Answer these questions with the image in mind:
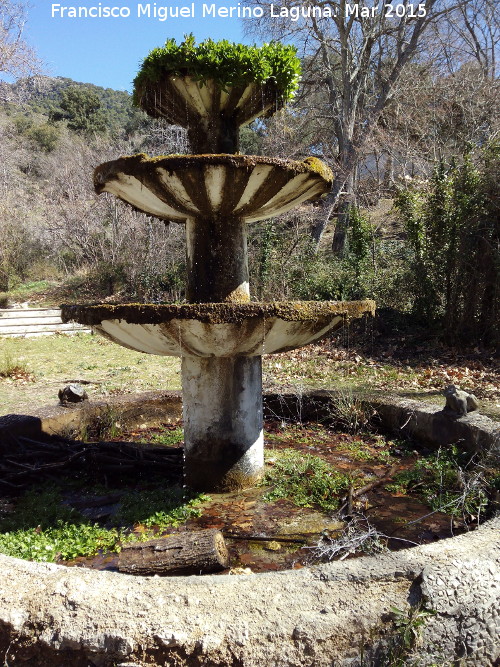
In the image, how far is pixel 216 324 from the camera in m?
3.02

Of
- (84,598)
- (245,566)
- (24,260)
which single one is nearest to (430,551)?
(245,566)

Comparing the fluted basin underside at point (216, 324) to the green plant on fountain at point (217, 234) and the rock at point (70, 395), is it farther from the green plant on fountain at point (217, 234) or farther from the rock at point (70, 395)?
the rock at point (70, 395)

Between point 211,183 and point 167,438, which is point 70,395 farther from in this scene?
point 211,183

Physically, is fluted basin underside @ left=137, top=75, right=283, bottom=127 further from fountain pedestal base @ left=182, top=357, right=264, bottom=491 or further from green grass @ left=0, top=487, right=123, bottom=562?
green grass @ left=0, top=487, right=123, bottom=562

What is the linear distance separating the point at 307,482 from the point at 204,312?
5.31 feet

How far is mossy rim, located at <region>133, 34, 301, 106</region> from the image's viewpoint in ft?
11.2

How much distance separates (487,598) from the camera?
1.96 m

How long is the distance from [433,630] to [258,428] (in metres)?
2.18

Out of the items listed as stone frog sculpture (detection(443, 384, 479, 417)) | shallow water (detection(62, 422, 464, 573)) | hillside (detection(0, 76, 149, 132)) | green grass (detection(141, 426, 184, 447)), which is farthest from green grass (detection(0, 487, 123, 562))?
hillside (detection(0, 76, 149, 132))

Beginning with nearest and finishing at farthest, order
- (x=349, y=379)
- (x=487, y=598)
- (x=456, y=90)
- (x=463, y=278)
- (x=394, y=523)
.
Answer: (x=487, y=598) < (x=394, y=523) < (x=349, y=379) < (x=463, y=278) < (x=456, y=90)

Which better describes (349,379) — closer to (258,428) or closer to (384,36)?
(258,428)

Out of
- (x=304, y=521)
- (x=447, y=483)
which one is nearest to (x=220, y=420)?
(x=304, y=521)

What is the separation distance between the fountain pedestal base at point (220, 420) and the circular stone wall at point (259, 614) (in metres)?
1.83

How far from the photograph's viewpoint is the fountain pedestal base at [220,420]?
12.2 feet
